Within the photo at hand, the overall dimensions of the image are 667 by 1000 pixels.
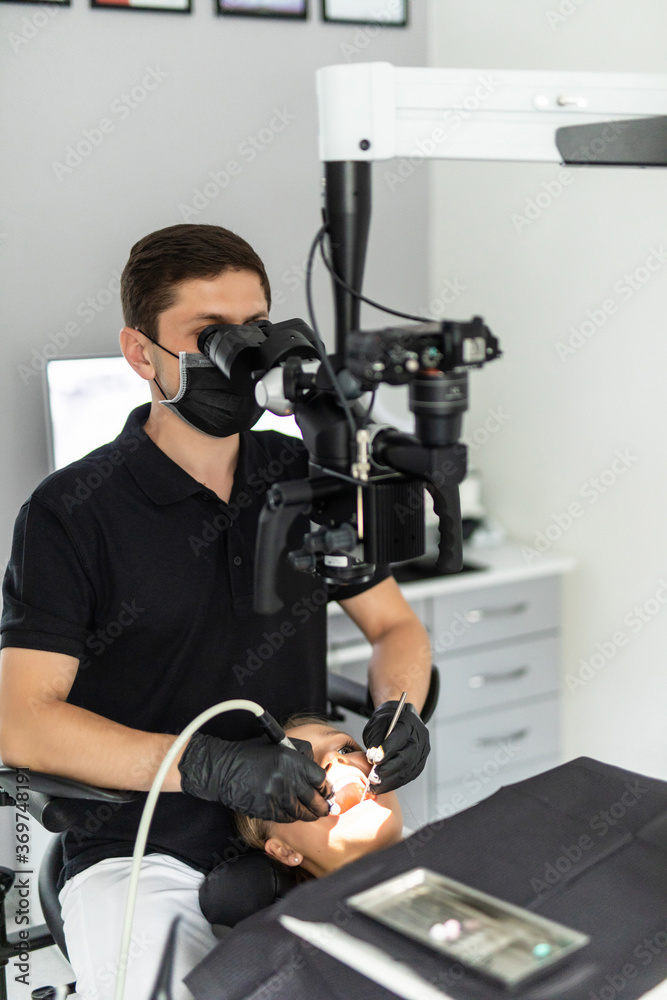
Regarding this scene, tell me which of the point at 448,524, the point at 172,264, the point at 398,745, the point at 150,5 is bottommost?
the point at 398,745

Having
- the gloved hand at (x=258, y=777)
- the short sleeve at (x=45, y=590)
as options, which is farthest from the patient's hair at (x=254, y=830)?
the short sleeve at (x=45, y=590)

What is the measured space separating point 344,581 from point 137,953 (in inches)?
26.3

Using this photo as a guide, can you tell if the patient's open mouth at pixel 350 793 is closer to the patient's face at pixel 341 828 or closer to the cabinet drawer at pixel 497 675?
the patient's face at pixel 341 828

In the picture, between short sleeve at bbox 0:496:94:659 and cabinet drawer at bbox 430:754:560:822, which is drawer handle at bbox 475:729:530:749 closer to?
cabinet drawer at bbox 430:754:560:822

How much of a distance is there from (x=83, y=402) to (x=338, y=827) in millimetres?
1232

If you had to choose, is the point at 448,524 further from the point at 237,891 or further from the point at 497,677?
the point at 497,677

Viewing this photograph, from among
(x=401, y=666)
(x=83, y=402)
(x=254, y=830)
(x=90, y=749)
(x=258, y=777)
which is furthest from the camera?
(x=83, y=402)

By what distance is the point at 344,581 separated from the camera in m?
0.94

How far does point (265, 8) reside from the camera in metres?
2.51

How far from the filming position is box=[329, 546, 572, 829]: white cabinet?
2.55 meters

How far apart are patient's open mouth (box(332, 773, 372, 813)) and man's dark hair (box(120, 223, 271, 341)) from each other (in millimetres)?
739

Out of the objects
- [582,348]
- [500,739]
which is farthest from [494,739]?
[582,348]

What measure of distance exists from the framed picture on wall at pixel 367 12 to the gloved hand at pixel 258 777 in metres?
2.15

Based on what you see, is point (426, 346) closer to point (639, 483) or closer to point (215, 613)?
point (215, 613)
